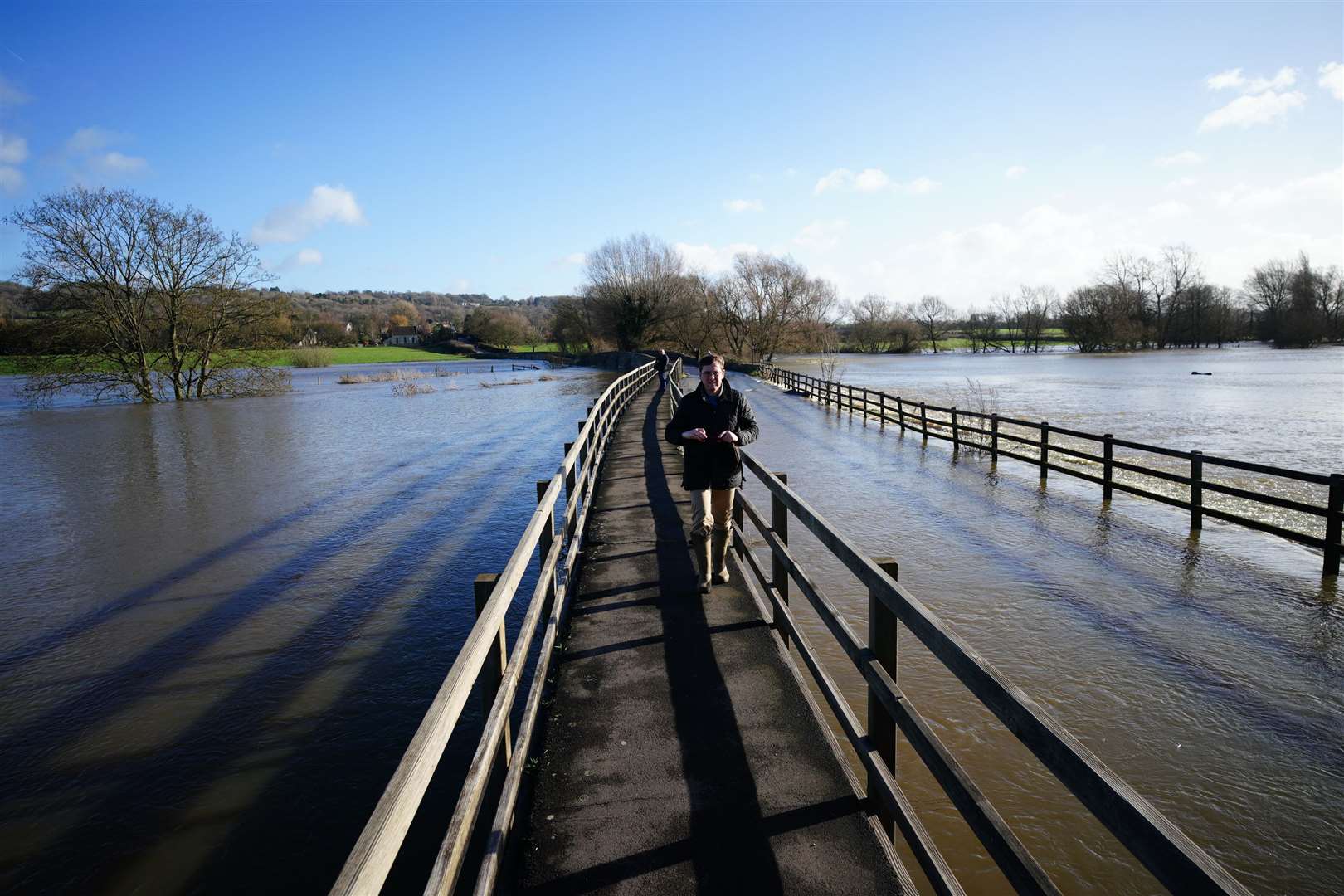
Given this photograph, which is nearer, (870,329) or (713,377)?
(713,377)

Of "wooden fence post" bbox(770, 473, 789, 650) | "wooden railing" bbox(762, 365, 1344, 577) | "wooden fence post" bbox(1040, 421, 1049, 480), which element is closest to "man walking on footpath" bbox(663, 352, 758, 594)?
"wooden fence post" bbox(770, 473, 789, 650)

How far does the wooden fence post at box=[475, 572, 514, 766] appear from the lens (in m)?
3.36

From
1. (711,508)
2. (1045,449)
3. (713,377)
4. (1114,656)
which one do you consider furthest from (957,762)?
(1045,449)

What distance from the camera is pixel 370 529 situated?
11453 mm

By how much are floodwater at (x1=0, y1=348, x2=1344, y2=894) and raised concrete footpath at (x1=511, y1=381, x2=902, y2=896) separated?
3.46 feet

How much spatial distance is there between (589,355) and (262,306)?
43.6 metres

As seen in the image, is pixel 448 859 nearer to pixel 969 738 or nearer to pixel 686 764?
pixel 686 764

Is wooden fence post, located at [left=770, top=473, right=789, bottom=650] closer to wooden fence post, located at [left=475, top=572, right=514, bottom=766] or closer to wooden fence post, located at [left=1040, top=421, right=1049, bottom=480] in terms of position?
wooden fence post, located at [left=475, top=572, right=514, bottom=766]

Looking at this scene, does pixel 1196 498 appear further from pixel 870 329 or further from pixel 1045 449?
pixel 870 329

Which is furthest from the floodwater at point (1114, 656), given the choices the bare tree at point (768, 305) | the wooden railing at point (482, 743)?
the bare tree at point (768, 305)

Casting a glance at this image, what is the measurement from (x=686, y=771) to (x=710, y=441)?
8.90 feet

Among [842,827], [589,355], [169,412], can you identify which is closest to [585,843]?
[842,827]

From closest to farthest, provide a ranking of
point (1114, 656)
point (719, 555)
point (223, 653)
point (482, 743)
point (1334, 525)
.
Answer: point (482, 743) < point (1114, 656) < point (719, 555) < point (223, 653) < point (1334, 525)

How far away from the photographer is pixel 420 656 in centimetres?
668
